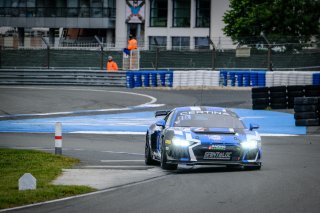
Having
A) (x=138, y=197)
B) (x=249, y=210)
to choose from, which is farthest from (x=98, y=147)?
(x=249, y=210)

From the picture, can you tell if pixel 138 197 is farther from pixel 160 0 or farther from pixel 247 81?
pixel 160 0

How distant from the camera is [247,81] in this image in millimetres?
43938

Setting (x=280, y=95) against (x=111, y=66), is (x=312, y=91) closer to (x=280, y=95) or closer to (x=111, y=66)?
(x=280, y=95)

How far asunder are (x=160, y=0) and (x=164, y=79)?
25.6m

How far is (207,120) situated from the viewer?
17.3 m

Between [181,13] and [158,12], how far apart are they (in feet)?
6.16

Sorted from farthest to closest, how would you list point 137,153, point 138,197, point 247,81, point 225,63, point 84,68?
point 84,68
point 225,63
point 247,81
point 137,153
point 138,197

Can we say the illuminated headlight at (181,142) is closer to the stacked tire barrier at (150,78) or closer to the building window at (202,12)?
the stacked tire barrier at (150,78)

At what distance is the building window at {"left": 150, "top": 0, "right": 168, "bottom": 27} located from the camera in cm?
7056

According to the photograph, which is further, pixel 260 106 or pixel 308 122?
pixel 260 106

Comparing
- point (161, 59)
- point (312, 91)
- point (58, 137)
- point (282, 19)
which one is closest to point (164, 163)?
point (58, 137)

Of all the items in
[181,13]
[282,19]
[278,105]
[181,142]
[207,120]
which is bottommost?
[278,105]

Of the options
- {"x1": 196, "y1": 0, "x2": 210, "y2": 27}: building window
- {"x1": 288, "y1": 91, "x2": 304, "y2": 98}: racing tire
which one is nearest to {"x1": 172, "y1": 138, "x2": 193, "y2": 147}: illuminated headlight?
{"x1": 288, "y1": 91, "x2": 304, "y2": 98}: racing tire

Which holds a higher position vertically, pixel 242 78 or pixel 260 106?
pixel 242 78
